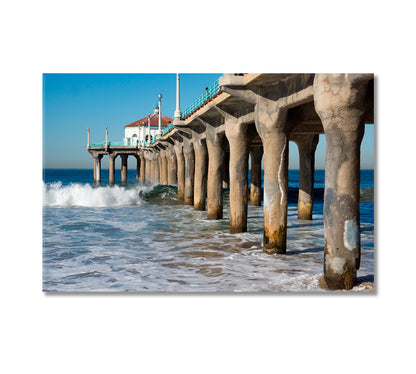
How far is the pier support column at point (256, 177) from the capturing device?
88.7 feet

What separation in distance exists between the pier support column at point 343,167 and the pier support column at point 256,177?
1906 cm

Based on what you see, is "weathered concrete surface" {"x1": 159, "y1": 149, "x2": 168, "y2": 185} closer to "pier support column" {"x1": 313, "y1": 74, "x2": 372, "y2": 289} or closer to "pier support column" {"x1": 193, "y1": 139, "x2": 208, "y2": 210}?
"pier support column" {"x1": 193, "y1": 139, "x2": 208, "y2": 210}

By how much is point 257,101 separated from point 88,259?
5.74 meters

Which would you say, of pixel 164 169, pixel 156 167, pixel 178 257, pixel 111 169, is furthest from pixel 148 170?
pixel 178 257

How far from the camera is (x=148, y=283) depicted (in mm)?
8805

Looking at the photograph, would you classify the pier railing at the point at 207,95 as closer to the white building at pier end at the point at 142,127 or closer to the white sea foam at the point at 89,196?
the white sea foam at the point at 89,196

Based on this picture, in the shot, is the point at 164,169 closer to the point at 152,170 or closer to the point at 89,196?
the point at 152,170

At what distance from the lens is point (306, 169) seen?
717 inches

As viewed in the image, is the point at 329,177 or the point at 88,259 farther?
the point at 88,259

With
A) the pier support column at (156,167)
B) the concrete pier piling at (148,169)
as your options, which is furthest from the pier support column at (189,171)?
the concrete pier piling at (148,169)

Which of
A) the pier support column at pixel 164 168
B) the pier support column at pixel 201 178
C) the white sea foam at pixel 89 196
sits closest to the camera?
the pier support column at pixel 201 178
